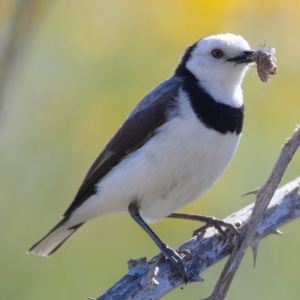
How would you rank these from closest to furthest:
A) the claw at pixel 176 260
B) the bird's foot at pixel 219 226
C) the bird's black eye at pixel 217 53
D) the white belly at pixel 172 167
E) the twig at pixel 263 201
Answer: the twig at pixel 263 201
the claw at pixel 176 260
the bird's foot at pixel 219 226
the white belly at pixel 172 167
the bird's black eye at pixel 217 53

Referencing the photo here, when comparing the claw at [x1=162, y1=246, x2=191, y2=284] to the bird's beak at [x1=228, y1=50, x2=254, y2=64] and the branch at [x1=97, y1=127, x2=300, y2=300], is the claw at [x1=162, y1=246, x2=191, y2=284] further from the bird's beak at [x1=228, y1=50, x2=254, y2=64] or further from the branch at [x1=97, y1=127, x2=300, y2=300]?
the bird's beak at [x1=228, y1=50, x2=254, y2=64]

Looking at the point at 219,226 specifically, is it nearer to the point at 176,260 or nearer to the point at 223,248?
the point at 223,248

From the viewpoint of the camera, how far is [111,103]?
722 cm

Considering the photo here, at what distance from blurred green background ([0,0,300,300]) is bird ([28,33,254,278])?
3.47 feet

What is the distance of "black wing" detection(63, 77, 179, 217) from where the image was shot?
497 cm

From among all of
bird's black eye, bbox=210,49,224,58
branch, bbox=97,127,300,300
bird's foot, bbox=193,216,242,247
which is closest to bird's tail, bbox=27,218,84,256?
bird's foot, bbox=193,216,242,247

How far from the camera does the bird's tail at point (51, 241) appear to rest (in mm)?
5588

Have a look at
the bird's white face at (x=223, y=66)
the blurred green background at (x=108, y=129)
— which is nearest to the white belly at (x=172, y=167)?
the bird's white face at (x=223, y=66)

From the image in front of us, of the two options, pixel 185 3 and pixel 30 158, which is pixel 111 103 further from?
pixel 185 3

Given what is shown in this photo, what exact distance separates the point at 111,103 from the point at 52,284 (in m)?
2.17

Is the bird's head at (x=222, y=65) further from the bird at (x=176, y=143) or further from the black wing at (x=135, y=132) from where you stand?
the black wing at (x=135, y=132)

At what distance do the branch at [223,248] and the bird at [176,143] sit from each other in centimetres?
18

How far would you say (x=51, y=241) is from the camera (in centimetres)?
564

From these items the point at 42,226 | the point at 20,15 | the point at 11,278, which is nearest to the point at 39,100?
the point at 42,226
